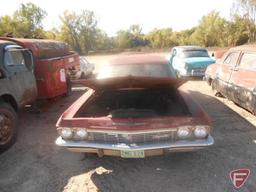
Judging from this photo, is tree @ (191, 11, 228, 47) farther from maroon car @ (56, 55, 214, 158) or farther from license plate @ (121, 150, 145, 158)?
license plate @ (121, 150, 145, 158)

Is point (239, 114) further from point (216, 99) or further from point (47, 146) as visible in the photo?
point (47, 146)

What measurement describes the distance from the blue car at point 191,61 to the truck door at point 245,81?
4362mm

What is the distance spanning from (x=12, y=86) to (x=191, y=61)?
8.50 metres

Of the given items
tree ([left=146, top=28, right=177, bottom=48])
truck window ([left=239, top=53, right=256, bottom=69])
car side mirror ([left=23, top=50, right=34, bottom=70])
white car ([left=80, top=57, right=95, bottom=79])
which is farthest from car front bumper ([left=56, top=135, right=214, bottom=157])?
tree ([left=146, top=28, right=177, bottom=48])

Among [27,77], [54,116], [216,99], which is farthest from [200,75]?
[27,77]

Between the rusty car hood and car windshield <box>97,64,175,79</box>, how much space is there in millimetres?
1182

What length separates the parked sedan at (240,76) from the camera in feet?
18.8

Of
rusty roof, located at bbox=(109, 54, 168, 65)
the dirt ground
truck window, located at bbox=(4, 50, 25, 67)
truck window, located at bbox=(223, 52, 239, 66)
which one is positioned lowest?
the dirt ground

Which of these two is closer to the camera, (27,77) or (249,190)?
(249,190)

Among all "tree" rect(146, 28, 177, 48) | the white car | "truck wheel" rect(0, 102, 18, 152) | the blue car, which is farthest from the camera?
"tree" rect(146, 28, 177, 48)

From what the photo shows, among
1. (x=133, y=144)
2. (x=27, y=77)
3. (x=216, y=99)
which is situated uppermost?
(x=27, y=77)

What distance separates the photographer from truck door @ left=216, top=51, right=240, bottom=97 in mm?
6845

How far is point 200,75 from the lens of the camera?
11.6 meters

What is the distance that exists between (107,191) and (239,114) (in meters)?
4.30
